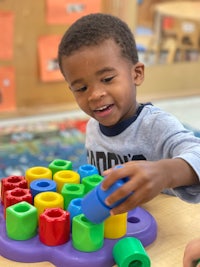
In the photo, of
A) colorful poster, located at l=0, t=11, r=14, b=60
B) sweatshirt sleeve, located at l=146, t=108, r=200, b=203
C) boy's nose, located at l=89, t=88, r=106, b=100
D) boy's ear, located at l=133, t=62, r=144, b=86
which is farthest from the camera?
colorful poster, located at l=0, t=11, r=14, b=60

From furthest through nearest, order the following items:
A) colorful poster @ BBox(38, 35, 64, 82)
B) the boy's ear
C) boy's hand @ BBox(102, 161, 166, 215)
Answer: colorful poster @ BBox(38, 35, 64, 82)
the boy's ear
boy's hand @ BBox(102, 161, 166, 215)

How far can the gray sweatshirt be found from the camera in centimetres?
68

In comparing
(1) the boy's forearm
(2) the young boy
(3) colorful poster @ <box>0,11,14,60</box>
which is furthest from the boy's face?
(3) colorful poster @ <box>0,11,14,60</box>

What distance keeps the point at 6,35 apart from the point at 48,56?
24cm

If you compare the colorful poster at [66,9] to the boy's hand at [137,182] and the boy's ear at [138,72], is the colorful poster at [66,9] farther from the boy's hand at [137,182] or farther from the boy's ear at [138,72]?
the boy's hand at [137,182]

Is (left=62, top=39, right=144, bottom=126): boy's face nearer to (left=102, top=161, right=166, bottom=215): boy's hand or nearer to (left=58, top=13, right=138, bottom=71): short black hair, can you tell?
(left=58, top=13, right=138, bottom=71): short black hair

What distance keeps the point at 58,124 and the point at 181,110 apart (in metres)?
0.75

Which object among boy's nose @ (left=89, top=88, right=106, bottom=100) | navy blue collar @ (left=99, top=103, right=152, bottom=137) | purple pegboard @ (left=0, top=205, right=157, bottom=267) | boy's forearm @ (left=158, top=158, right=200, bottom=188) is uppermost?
boy's nose @ (left=89, top=88, right=106, bottom=100)

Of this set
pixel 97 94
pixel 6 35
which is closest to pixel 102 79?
pixel 97 94

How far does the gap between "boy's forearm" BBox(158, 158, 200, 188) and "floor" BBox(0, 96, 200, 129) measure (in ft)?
5.02

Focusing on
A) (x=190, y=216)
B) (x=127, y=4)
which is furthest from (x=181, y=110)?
(x=190, y=216)

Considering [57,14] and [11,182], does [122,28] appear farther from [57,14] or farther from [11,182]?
[57,14]

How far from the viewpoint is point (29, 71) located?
2.12 m

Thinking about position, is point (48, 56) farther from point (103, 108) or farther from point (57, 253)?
point (57, 253)
